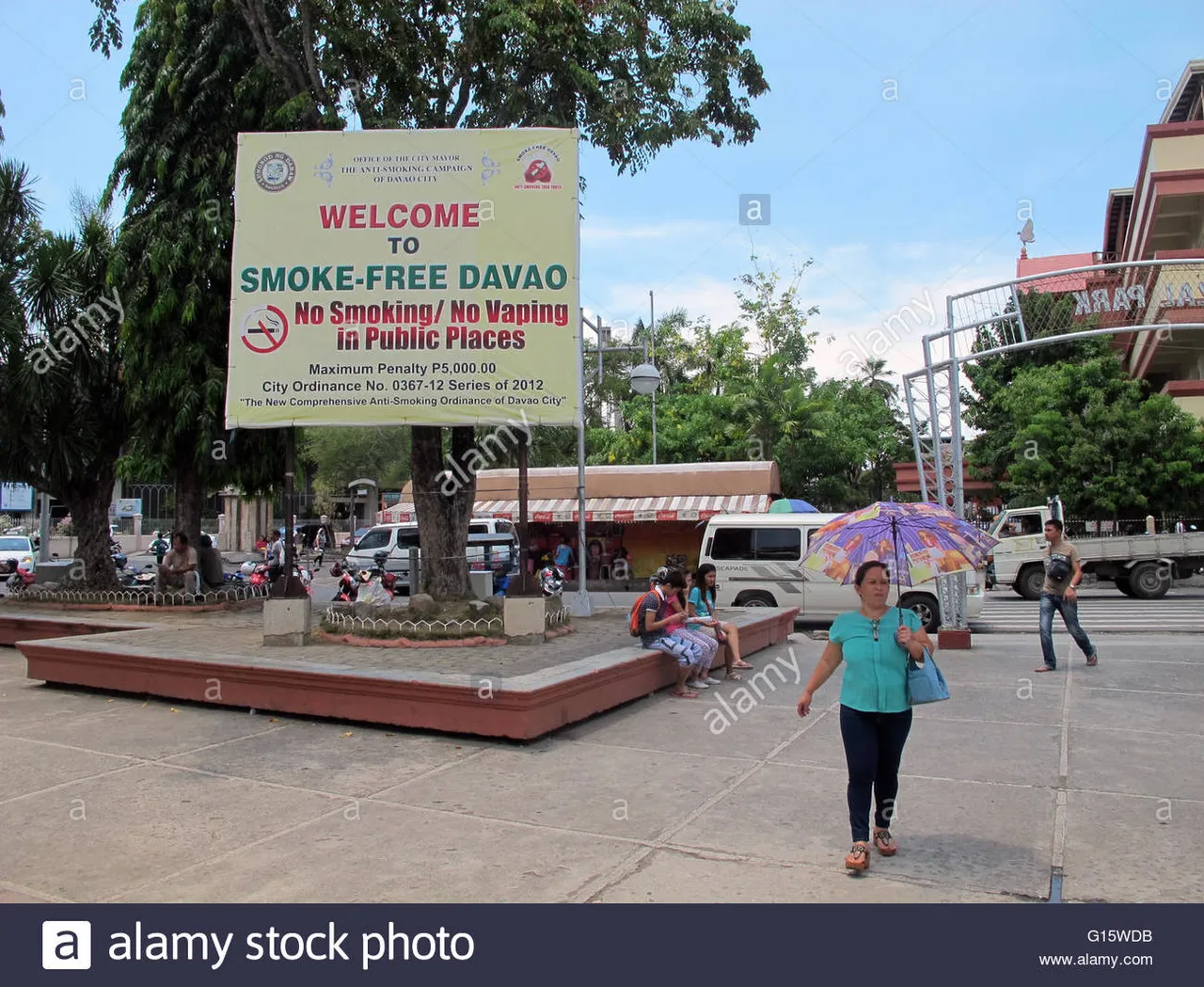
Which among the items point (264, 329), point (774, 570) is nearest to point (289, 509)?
point (264, 329)

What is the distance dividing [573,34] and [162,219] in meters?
7.00

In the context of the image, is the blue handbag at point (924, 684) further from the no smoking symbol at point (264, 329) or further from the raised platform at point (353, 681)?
the no smoking symbol at point (264, 329)

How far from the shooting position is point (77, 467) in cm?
1543

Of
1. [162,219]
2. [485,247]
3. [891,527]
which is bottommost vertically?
[891,527]

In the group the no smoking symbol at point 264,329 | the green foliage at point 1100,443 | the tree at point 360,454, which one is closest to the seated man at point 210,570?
the no smoking symbol at point 264,329

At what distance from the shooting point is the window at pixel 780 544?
1695cm

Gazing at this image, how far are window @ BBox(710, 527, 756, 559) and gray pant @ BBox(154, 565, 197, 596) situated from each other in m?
8.55

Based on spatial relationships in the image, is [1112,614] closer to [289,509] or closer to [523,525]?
[523,525]

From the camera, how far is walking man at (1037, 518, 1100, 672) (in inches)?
419

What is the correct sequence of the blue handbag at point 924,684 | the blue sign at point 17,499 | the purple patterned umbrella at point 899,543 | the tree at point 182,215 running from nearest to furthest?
the blue handbag at point 924,684 → the purple patterned umbrella at point 899,543 → the tree at point 182,215 → the blue sign at point 17,499

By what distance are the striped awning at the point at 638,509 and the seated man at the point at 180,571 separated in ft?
37.7

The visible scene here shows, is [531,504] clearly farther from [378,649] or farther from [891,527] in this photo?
[891,527]

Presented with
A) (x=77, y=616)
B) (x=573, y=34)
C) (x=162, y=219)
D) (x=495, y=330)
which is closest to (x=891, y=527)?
(x=495, y=330)

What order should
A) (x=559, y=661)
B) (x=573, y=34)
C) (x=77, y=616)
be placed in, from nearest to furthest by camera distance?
1. (x=559, y=661)
2. (x=573, y=34)
3. (x=77, y=616)
